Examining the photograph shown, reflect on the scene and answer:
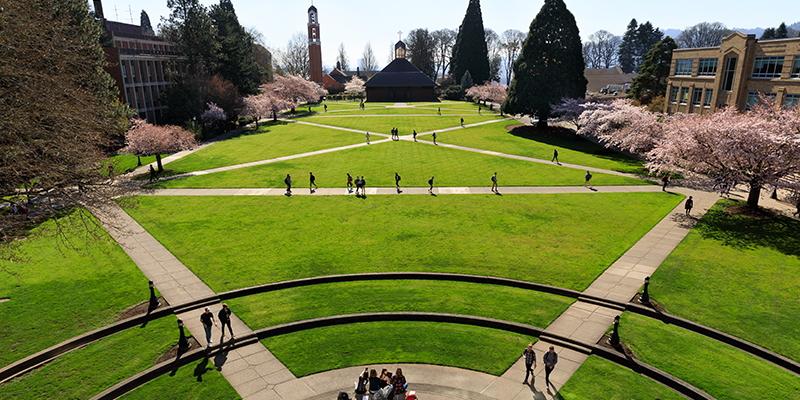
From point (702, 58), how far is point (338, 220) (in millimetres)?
45022

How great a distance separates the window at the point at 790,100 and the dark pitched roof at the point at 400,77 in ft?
240

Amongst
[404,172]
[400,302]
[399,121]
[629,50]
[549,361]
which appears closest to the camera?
[549,361]

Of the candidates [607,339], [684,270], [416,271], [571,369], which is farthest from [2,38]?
[684,270]

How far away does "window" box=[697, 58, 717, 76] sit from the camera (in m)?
43.2

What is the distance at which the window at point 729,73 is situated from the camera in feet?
134

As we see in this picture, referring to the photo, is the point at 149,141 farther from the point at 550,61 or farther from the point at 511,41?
the point at 511,41

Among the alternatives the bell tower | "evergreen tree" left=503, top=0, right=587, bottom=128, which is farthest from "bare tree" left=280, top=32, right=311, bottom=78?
"evergreen tree" left=503, top=0, right=587, bottom=128

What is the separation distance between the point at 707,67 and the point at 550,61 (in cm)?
1764

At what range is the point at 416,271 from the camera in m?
19.6

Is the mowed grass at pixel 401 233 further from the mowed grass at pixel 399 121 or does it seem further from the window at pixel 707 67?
the mowed grass at pixel 399 121

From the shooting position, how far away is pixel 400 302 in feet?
55.4

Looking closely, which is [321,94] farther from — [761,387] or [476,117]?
[761,387]

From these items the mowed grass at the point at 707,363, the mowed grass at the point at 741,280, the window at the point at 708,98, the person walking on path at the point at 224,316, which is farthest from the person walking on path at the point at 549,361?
the window at the point at 708,98

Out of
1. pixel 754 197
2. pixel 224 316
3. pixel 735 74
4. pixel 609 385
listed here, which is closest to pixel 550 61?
pixel 735 74
